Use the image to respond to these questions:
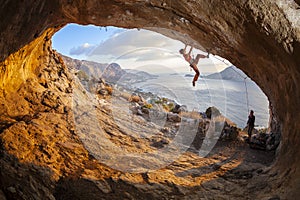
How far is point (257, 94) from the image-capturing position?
11164 millimetres

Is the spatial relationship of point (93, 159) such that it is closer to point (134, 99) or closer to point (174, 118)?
point (174, 118)

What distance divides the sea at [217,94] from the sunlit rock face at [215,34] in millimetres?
2843

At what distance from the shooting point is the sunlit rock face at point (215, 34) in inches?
132

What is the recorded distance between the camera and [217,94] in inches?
363

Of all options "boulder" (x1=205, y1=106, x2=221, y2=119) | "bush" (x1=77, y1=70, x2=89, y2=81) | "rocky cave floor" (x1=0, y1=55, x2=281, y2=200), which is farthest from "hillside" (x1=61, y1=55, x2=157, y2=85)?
"boulder" (x1=205, y1=106, x2=221, y2=119)

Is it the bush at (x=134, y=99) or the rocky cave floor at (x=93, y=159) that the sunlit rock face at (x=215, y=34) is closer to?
the rocky cave floor at (x=93, y=159)

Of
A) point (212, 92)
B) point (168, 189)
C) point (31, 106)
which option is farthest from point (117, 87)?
point (168, 189)

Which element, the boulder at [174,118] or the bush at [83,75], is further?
the bush at [83,75]

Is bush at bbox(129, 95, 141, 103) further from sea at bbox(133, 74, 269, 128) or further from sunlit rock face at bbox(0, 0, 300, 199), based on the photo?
sunlit rock face at bbox(0, 0, 300, 199)

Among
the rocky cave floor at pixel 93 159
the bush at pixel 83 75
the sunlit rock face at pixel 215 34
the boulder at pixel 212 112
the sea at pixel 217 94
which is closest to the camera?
the sunlit rock face at pixel 215 34

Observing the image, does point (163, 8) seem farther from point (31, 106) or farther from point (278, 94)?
point (31, 106)

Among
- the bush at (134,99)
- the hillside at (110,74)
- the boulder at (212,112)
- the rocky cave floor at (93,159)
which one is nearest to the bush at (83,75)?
the hillside at (110,74)

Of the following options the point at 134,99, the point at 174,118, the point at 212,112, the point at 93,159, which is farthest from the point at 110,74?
the point at 93,159

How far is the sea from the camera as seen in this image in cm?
845
